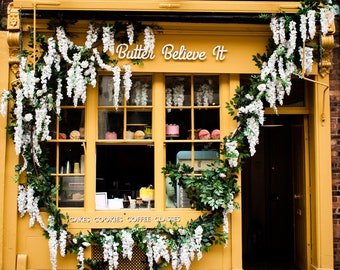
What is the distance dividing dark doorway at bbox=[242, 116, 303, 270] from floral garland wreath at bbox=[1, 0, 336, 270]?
133 inches

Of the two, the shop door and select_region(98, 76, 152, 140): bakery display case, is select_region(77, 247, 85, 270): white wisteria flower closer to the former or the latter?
select_region(98, 76, 152, 140): bakery display case

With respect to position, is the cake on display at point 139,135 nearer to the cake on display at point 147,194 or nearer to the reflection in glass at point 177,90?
the reflection in glass at point 177,90

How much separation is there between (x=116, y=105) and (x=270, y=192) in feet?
16.7

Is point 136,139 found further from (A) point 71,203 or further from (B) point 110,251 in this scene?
(B) point 110,251

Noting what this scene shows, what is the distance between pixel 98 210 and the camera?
735 cm

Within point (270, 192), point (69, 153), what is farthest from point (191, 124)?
point (270, 192)

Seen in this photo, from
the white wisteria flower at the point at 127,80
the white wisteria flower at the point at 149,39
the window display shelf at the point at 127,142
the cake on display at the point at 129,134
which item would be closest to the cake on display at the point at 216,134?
the window display shelf at the point at 127,142

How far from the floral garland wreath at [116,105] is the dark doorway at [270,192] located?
11.1ft

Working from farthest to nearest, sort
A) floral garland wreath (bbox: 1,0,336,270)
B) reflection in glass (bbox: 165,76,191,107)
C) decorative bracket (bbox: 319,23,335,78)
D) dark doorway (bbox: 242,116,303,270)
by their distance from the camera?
1. dark doorway (bbox: 242,116,303,270)
2. reflection in glass (bbox: 165,76,191,107)
3. decorative bracket (bbox: 319,23,335,78)
4. floral garland wreath (bbox: 1,0,336,270)

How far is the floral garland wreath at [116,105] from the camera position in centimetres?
708

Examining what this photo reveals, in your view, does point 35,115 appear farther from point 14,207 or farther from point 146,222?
point 146,222

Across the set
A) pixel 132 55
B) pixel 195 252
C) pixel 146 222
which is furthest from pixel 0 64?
pixel 195 252

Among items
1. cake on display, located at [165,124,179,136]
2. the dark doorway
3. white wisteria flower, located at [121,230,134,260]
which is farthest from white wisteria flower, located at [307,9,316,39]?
white wisteria flower, located at [121,230,134,260]

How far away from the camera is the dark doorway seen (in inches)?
416
